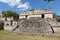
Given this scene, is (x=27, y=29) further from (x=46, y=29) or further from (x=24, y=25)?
(x=46, y=29)

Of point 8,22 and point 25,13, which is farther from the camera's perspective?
point 8,22

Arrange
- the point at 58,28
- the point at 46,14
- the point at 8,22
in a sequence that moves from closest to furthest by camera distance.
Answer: the point at 58,28, the point at 46,14, the point at 8,22

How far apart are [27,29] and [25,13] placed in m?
16.4

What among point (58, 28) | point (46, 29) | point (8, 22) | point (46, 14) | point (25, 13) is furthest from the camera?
point (8, 22)

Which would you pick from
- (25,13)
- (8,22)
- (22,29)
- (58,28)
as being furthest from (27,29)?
(8,22)

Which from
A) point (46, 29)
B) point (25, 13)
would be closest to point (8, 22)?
point (25, 13)

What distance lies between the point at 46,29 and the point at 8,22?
74.8 ft

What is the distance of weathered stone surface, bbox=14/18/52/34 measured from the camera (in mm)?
26828

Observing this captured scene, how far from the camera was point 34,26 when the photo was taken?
27.6m

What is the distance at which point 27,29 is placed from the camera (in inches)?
1083

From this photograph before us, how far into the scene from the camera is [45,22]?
27.2 m

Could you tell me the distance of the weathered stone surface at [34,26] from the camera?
26.8 metres

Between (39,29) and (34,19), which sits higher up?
(34,19)

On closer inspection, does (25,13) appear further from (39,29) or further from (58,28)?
(39,29)
